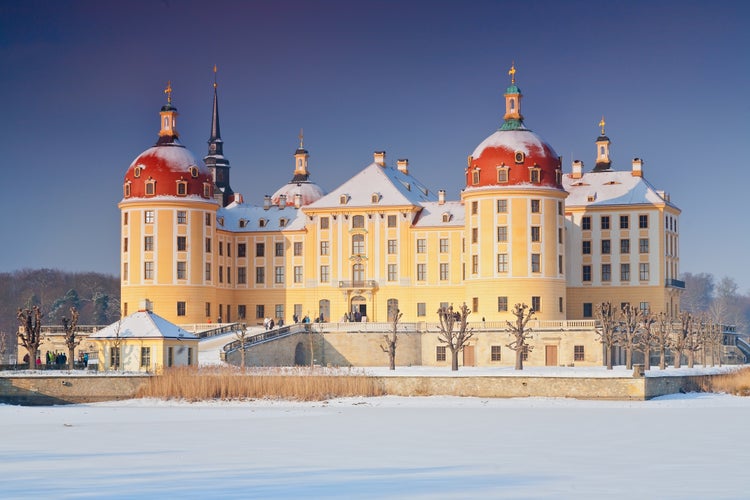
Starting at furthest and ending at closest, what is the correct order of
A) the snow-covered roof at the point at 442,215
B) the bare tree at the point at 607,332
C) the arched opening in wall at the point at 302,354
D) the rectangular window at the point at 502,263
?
1. the snow-covered roof at the point at 442,215
2. the rectangular window at the point at 502,263
3. the arched opening in wall at the point at 302,354
4. the bare tree at the point at 607,332

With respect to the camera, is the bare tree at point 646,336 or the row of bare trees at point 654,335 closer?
the bare tree at point 646,336

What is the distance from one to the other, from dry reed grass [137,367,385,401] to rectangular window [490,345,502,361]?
18.5m

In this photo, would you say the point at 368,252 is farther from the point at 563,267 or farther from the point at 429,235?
the point at 563,267

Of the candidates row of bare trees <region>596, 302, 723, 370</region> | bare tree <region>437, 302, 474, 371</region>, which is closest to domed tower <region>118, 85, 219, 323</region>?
bare tree <region>437, 302, 474, 371</region>

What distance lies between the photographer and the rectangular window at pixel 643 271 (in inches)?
3127

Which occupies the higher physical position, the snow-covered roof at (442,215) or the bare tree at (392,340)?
the snow-covered roof at (442,215)

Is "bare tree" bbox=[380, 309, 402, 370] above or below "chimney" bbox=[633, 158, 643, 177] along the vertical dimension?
below

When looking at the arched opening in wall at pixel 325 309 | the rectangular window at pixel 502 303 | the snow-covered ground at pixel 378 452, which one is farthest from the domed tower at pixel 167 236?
the snow-covered ground at pixel 378 452

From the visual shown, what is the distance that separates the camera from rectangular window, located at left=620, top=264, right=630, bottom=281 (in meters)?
79.8

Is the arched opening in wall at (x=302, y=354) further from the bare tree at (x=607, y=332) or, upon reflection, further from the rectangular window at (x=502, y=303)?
the bare tree at (x=607, y=332)

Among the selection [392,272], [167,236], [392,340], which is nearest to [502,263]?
[392,340]

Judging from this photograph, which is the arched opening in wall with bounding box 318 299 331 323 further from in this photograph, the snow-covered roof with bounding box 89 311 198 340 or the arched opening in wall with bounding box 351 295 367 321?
the snow-covered roof with bounding box 89 311 198 340

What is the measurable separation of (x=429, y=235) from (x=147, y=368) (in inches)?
1099

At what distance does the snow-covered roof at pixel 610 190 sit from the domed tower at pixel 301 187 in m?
23.2
